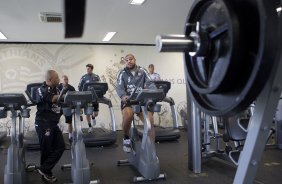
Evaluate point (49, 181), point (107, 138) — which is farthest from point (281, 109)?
point (49, 181)

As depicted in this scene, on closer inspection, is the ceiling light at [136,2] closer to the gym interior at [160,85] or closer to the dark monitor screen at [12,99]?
the gym interior at [160,85]

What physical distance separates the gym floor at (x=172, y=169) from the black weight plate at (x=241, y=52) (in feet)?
9.11

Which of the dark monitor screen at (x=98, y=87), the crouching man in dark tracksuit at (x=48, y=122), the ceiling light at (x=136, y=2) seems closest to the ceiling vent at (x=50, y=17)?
the ceiling light at (x=136, y=2)

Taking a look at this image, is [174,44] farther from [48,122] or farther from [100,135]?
[100,135]

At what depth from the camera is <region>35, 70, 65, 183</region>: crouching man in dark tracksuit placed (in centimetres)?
358

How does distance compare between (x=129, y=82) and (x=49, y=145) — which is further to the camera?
(x=129, y=82)

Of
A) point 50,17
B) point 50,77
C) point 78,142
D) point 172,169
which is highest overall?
point 50,17

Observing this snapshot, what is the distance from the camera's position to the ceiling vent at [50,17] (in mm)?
5033

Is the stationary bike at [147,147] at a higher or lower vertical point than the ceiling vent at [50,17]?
lower

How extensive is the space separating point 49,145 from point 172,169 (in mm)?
1693

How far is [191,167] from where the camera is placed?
396 cm

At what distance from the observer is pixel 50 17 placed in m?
5.26

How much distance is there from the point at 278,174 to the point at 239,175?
317 centimetres

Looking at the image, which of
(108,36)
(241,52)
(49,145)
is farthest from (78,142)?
(108,36)
